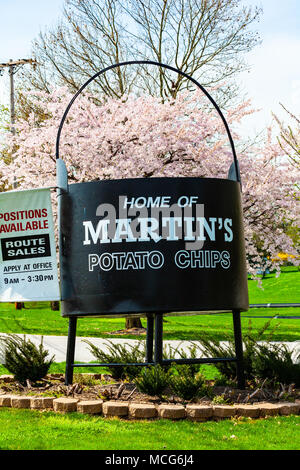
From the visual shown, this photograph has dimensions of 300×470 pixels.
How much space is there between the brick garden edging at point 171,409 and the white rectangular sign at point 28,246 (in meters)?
1.76

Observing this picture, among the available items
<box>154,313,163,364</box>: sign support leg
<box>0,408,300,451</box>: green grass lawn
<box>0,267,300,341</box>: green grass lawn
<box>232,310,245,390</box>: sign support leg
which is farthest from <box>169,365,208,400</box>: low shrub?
<box>0,267,300,341</box>: green grass lawn

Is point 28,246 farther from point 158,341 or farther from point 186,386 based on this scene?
point 186,386

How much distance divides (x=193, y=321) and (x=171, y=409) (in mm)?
23327

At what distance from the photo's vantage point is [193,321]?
99.3 feet

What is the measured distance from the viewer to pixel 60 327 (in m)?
22.3

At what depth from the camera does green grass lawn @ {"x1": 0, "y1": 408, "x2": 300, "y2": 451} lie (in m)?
5.99

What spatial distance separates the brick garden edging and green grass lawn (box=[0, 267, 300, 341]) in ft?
4.75

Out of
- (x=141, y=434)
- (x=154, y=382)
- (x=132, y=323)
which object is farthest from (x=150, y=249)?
(x=132, y=323)

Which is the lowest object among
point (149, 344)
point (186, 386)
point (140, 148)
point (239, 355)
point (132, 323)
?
point (186, 386)

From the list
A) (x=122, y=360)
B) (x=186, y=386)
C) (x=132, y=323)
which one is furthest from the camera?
(x=132, y=323)

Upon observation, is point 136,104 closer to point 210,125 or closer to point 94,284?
point 210,125

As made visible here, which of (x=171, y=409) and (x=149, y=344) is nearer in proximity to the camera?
(x=171, y=409)

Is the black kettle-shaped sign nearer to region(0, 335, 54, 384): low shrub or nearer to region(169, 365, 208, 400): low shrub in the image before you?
region(169, 365, 208, 400): low shrub

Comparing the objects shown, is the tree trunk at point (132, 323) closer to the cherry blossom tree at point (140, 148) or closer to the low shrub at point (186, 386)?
the cherry blossom tree at point (140, 148)
